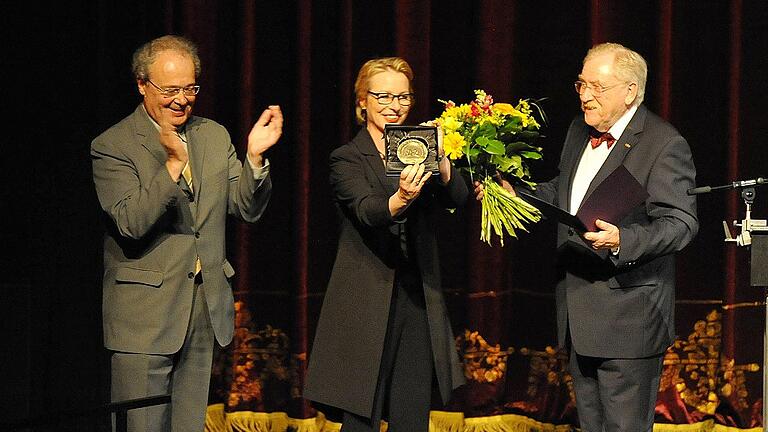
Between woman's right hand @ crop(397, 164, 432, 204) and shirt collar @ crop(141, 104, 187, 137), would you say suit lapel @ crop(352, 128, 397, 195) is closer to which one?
woman's right hand @ crop(397, 164, 432, 204)

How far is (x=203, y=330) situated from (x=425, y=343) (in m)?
0.65

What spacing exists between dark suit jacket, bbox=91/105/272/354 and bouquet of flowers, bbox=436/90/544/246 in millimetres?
589

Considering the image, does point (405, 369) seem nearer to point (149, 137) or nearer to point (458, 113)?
point (458, 113)

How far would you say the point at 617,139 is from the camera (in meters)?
Answer: 3.08

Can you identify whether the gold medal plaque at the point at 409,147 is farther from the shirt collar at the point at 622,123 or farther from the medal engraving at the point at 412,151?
the shirt collar at the point at 622,123

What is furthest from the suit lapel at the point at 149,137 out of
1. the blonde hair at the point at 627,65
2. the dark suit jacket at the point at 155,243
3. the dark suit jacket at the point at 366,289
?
the blonde hair at the point at 627,65

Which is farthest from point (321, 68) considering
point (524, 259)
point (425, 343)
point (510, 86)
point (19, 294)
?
point (425, 343)

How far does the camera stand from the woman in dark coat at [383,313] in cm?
299

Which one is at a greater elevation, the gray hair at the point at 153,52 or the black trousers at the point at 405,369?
→ the gray hair at the point at 153,52

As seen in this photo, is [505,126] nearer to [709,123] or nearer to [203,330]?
[203,330]

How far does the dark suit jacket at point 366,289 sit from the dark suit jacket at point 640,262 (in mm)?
408

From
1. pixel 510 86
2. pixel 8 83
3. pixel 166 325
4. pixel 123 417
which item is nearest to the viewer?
pixel 123 417

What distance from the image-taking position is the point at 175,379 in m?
3.02

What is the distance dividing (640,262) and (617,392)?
0.38 metres
